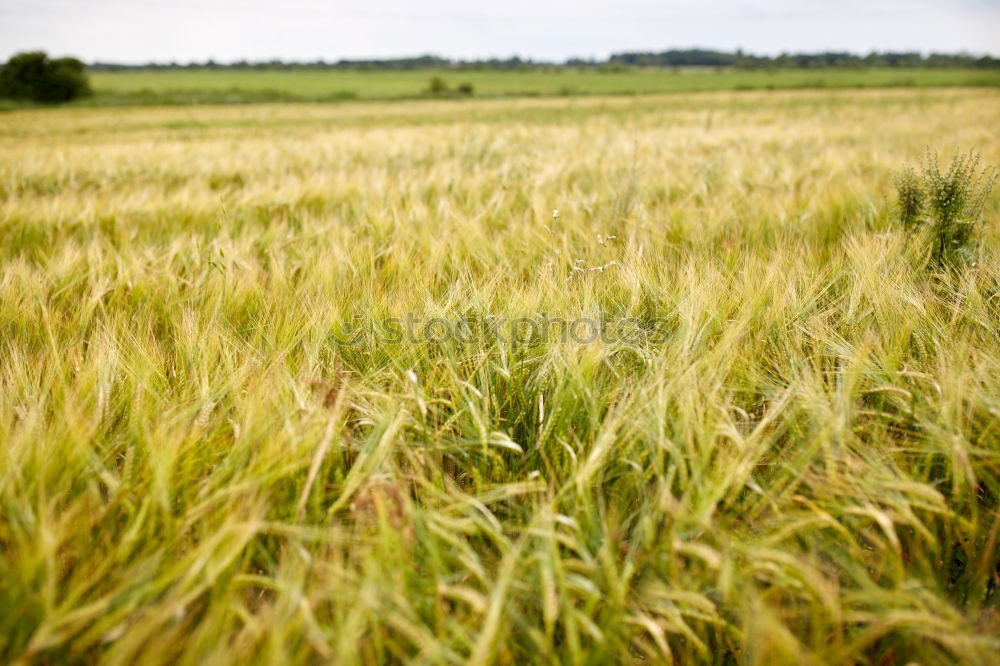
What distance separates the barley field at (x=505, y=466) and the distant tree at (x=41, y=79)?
53482 millimetres

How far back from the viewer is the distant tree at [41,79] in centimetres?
4016

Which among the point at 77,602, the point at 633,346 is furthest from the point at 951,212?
the point at 77,602

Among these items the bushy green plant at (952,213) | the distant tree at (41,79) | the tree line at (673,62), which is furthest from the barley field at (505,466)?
the tree line at (673,62)

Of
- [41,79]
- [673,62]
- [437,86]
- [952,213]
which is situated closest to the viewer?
[952,213]

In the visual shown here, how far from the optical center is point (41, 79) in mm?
40469

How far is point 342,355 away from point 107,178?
415 centimetres

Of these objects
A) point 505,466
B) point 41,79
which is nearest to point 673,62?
point 41,79

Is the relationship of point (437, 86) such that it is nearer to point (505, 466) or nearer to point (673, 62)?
point (505, 466)

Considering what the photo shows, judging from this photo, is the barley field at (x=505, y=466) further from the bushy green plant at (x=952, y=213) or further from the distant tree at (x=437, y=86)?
the distant tree at (x=437, y=86)

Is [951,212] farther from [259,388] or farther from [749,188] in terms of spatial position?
[259,388]

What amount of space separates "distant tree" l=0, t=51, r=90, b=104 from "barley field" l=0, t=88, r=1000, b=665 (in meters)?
53.5

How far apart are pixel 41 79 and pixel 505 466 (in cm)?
5683

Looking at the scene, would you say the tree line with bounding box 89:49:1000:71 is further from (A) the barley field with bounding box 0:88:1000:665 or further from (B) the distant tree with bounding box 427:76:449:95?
(A) the barley field with bounding box 0:88:1000:665

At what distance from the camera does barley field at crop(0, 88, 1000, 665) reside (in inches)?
24.4
